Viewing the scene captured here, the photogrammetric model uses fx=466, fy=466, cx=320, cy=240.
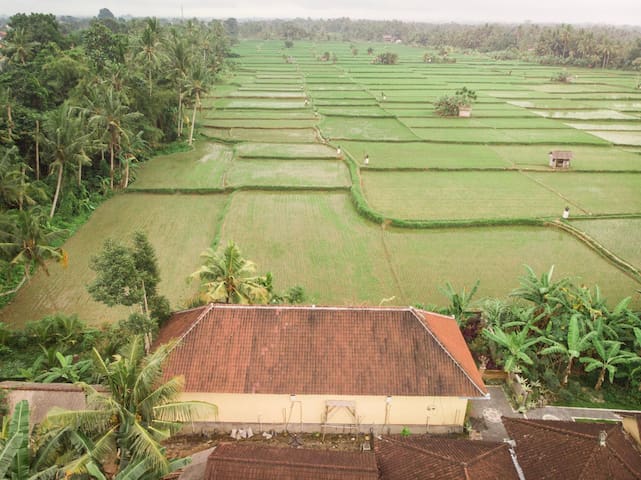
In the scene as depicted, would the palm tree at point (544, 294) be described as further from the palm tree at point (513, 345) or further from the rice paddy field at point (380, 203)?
the rice paddy field at point (380, 203)

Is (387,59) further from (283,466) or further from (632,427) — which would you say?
(283,466)

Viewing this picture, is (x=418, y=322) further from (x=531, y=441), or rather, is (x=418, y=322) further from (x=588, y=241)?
(x=588, y=241)

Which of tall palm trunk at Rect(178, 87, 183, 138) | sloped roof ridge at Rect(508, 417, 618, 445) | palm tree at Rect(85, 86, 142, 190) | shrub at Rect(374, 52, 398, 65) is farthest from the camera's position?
shrub at Rect(374, 52, 398, 65)

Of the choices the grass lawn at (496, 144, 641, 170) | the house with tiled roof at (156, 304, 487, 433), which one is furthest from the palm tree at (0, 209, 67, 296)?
the grass lawn at (496, 144, 641, 170)

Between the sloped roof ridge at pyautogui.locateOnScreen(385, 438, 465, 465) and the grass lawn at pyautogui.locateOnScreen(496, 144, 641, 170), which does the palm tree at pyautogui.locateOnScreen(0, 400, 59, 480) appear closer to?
the sloped roof ridge at pyautogui.locateOnScreen(385, 438, 465, 465)

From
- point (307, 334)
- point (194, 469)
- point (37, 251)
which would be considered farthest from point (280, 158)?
point (194, 469)

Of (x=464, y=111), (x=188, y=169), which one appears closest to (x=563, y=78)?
(x=464, y=111)

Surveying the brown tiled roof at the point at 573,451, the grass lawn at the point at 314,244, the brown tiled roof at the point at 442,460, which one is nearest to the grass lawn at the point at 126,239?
the grass lawn at the point at 314,244
